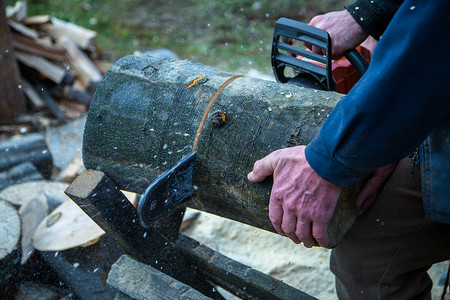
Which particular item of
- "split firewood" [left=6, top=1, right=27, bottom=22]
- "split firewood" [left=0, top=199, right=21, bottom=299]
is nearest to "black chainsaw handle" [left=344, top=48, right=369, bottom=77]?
"split firewood" [left=0, top=199, right=21, bottom=299]

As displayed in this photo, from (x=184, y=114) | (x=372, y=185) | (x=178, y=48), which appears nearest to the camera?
(x=372, y=185)

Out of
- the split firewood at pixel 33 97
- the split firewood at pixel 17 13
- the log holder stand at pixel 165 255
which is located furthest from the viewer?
the split firewood at pixel 17 13

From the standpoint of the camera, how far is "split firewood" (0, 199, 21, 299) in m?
2.30

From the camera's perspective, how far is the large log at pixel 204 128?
1700 mm

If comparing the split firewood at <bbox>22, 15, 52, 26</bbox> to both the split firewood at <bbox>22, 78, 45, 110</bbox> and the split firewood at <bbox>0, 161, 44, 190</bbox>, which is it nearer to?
the split firewood at <bbox>22, 78, 45, 110</bbox>

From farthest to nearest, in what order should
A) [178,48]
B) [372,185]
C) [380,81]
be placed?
1. [178,48]
2. [372,185]
3. [380,81]

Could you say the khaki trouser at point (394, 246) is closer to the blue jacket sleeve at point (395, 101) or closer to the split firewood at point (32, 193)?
the blue jacket sleeve at point (395, 101)

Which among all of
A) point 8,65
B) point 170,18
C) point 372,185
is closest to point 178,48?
point 170,18

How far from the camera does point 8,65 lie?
5.07 meters

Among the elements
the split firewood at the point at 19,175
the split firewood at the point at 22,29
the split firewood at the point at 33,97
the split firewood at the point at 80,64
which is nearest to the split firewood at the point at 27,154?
the split firewood at the point at 19,175

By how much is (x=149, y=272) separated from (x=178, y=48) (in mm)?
5417

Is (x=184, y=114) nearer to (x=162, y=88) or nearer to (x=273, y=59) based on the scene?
(x=162, y=88)

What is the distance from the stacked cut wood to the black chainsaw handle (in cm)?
410

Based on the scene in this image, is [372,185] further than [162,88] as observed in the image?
No
